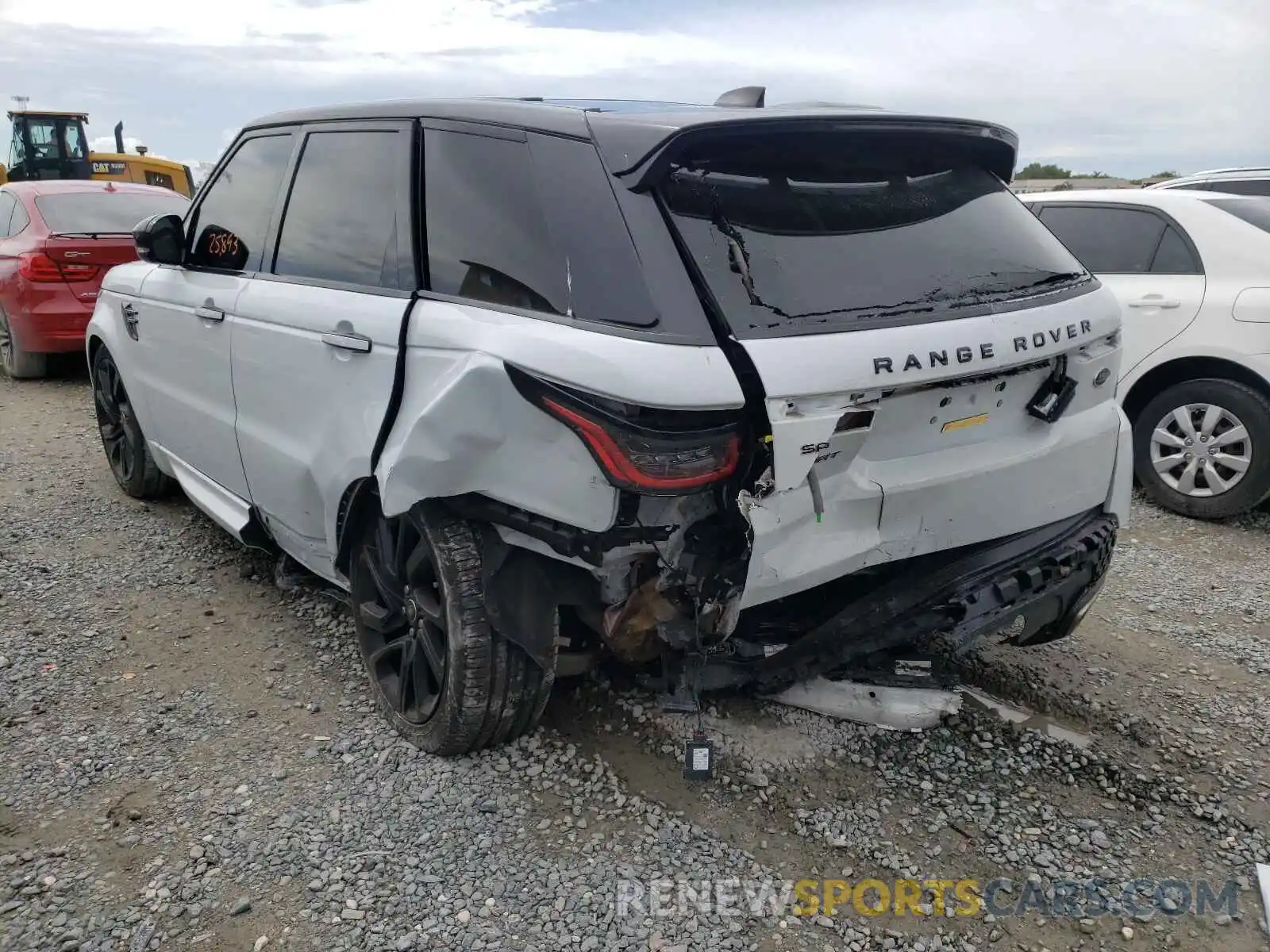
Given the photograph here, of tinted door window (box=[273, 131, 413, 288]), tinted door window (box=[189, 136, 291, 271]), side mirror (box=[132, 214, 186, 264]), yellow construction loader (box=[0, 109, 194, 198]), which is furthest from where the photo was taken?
yellow construction loader (box=[0, 109, 194, 198])

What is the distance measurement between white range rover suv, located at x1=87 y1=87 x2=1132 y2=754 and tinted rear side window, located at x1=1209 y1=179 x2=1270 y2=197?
6.14 metres

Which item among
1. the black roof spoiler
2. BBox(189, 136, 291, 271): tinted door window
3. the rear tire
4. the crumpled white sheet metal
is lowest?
the rear tire

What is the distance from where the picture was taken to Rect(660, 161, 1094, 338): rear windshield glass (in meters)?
2.23

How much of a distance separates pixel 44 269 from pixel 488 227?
267 inches

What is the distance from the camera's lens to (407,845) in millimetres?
2553

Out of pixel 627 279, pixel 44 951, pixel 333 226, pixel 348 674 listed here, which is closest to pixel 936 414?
pixel 627 279

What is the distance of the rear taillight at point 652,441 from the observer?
2090 mm

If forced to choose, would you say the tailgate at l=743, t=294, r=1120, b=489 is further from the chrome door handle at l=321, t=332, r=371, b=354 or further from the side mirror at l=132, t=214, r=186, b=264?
the side mirror at l=132, t=214, r=186, b=264

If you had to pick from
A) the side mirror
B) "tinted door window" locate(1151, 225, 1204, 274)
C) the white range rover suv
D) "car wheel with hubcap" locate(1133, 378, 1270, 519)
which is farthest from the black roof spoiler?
"tinted door window" locate(1151, 225, 1204, 274)

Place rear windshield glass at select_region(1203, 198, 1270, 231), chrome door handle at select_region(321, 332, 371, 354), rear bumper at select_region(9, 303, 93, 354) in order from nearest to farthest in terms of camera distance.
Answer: chrome door handle at select_region(321, 332, 371, 354) → rear windshield glass at select_region(1203, 198, 1270, 231) → rear bumper at select_region(9, 303, 93, 354)

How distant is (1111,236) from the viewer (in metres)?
5.66

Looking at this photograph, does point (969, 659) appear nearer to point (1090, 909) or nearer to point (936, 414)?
point (1090, 909)

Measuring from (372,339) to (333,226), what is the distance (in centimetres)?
62

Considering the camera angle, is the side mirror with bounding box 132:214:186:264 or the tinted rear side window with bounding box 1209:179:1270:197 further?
the tinted rear side window with bounding box 1209:179:1270:197
